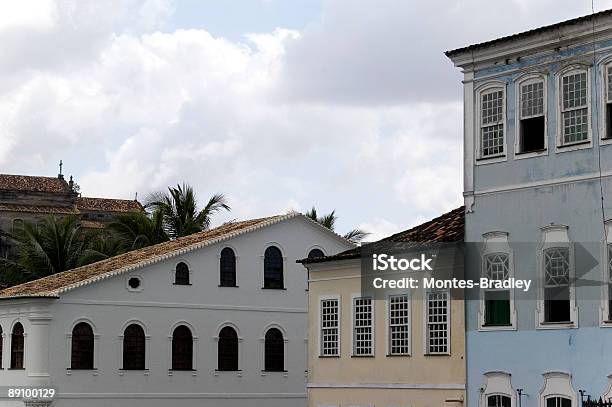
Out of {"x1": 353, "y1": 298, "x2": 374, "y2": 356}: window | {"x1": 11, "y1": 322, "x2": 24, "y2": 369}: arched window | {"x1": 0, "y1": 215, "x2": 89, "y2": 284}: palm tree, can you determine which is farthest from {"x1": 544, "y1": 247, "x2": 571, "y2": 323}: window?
{"x1": 0, "y1": 215, "x2": 89, "y2": 284}: palm tree

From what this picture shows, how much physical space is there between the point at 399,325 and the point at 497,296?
414 centimetres

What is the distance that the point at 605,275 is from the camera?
2720 cm

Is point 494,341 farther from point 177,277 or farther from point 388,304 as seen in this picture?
point 177,277

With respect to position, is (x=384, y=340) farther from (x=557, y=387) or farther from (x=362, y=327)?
(x=557, y=387)

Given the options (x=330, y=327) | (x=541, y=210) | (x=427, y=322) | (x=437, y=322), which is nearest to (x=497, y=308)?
(x=437, y=322)

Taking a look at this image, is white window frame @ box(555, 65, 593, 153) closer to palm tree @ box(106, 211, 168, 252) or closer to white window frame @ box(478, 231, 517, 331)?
white window frame @ box(478, 231, 517, 331)

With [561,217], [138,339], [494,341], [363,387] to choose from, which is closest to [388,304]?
[363,387]

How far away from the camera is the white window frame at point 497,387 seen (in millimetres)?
28984

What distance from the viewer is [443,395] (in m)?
31.3

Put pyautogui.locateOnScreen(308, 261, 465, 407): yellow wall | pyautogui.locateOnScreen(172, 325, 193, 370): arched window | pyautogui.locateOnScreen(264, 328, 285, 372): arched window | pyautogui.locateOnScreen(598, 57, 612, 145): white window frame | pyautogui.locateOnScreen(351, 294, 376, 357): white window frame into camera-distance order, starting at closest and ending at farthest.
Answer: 1. pyautogui.locateOnScreen(598, 57, 612, 145): white window frame
2. pyautogui.locateOnScreen(308, 261, 465, 407): yellow wall
3. pyautogui.locateOnScreen(351, 294, 376, 357): white window frame
4. pyautogui.locateOnScreen(172, 325, 193, 370): arched window
5. pyautogui.locateOnScreen(264, 328, 285, 372): arched window

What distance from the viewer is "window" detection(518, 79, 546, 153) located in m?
28.7

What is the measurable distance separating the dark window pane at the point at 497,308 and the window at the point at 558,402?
6.78 feet

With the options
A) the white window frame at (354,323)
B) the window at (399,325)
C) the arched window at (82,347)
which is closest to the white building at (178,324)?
the arched window at (82,347)

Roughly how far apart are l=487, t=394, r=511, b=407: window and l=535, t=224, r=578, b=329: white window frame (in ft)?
6.28
